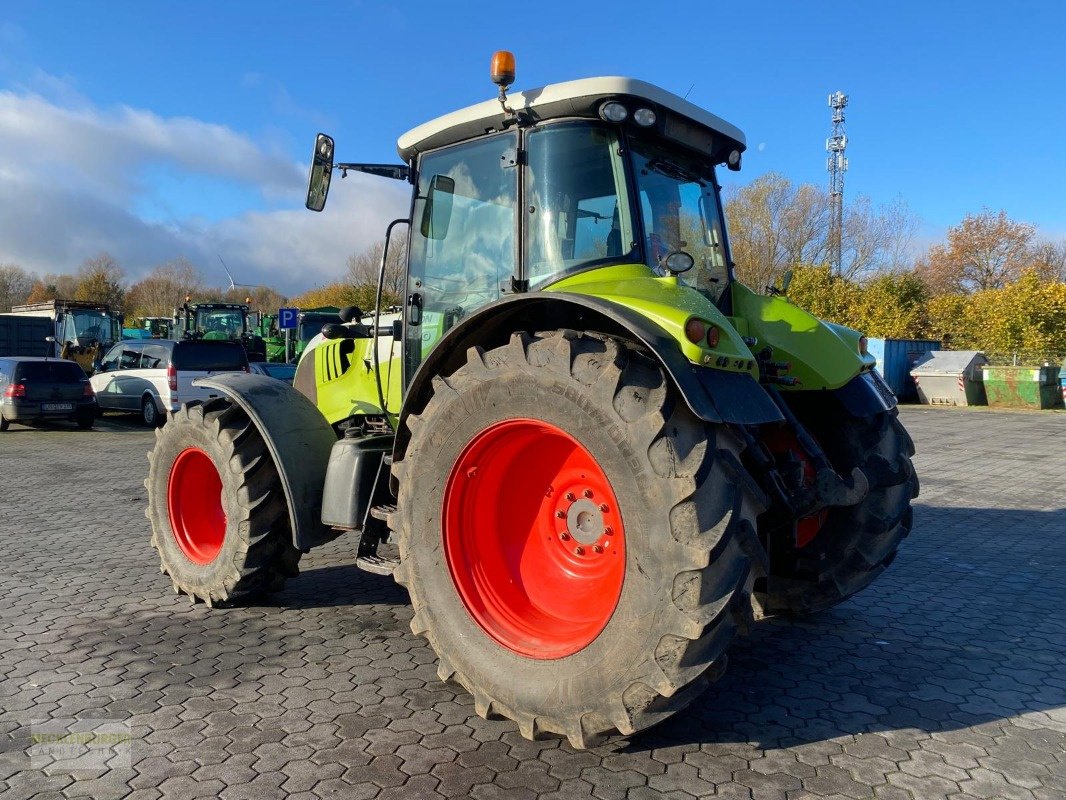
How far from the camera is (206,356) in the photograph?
17125mm

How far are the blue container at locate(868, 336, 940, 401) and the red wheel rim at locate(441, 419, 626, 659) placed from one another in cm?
2496

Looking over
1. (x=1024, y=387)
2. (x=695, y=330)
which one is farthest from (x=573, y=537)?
(x=1024, y=387)

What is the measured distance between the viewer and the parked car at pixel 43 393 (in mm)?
16250

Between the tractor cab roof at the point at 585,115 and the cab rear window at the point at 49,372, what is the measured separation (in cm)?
1496

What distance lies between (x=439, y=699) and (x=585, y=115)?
2778 mm

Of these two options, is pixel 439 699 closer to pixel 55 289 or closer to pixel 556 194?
pixel 556 194

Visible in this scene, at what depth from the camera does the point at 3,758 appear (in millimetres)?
3115

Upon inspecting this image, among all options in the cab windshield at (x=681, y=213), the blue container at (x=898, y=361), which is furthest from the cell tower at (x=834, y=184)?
the cab windshield at (x=681, y=213)

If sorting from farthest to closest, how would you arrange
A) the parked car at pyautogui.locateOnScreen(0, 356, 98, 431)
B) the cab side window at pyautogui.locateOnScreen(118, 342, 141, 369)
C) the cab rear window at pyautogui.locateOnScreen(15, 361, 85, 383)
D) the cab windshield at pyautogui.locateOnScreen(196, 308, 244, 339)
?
the cab windshield at pyautogui.locateOnScreen(196, 308, 244, 339)
the cab side window at pyautogui.locateOnScreen(118, 342, 141, 369)
the cab rear window at pyautogui.locateOnScreen(15, 361, 85, 383)
the parked car at pyautogui.locateOnScreen(0, 356, 98, 431)

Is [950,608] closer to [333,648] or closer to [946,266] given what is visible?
[333,648]

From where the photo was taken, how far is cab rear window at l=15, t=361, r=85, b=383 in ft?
53.8

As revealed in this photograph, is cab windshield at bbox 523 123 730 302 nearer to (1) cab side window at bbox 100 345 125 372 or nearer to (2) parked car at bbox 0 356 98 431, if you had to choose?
(2) parked car at bbox 0 356 98 431

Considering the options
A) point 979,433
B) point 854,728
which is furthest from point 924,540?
point 979,433

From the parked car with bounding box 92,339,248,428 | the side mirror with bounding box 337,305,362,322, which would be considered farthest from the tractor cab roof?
the parked car with bounding box 92,339,248,428
